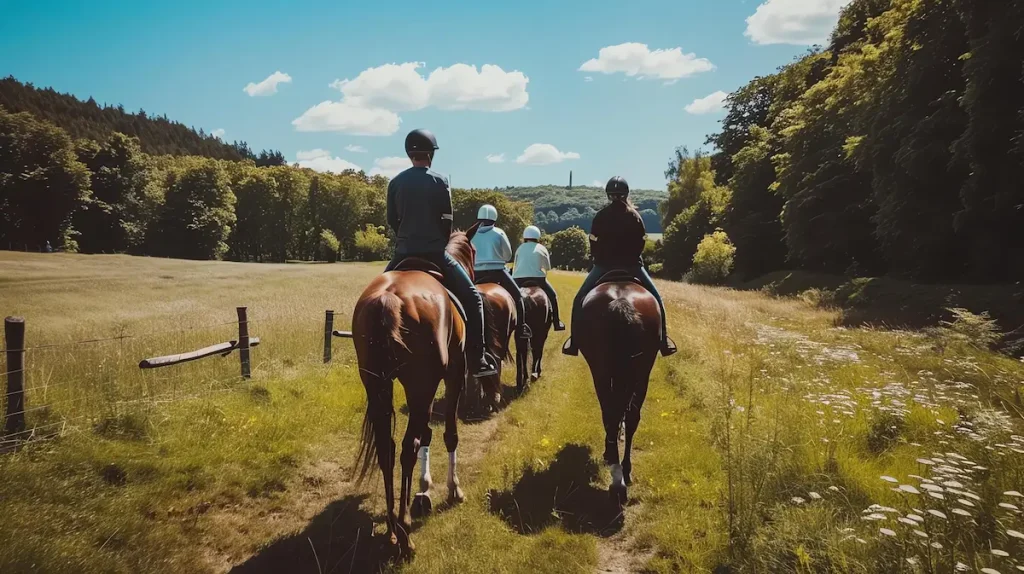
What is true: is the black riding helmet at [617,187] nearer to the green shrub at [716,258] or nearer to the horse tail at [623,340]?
the horse tail at [623,340]

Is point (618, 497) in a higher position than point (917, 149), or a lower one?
lower

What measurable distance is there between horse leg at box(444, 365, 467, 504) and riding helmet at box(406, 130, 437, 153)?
261cm

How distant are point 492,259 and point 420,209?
3.81 m

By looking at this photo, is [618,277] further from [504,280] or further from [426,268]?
[504,280]

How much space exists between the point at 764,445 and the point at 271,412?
6.59 m

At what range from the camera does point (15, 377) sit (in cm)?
572

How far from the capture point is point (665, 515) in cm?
507

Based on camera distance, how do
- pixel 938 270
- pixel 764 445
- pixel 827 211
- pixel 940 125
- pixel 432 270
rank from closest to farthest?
pixel 764 445 < pixel 432 270 < pixel 940 125 < pixel 938 270 < pixel 827 211

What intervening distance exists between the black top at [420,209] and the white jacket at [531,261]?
5.19 m

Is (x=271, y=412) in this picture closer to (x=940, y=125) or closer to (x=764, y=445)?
(x=764, y=445)

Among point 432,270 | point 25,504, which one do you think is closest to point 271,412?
point 25,504

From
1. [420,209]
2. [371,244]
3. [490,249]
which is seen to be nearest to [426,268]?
[420,209]

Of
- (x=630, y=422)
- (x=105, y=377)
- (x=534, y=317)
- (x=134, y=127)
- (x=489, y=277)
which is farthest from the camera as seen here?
(x=134, y=127)

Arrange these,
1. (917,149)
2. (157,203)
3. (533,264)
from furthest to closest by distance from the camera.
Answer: (157,203) < (917,149) < (533,264)
